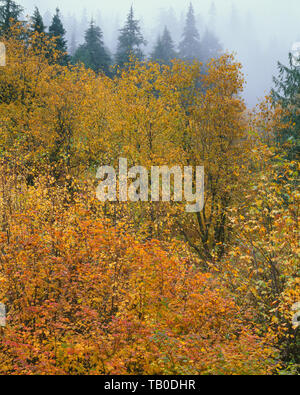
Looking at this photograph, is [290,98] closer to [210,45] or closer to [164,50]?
[164,50]

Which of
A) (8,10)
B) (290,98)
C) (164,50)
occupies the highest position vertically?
(164,50)

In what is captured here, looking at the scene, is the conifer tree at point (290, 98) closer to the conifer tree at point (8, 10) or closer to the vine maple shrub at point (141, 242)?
the vine maple shrub at point (141, 242)

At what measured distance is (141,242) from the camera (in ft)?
49.0

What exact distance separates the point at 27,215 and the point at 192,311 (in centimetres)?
618

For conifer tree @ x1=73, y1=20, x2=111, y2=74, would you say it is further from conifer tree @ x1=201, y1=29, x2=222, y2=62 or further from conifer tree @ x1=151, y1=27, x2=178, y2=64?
conifer tree @ x1=201, y1=29, x2=222, y2=62

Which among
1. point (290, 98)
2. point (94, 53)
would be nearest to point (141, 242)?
point (290, 98)

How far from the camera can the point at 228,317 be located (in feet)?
33.3

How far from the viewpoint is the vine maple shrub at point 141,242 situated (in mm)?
7707

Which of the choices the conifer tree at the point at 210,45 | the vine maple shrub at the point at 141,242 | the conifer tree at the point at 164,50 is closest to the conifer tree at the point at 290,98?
the vine maple shrub at the point at 141,242

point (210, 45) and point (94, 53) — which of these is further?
point (210, 45)

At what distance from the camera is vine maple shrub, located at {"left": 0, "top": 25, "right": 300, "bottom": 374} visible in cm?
771

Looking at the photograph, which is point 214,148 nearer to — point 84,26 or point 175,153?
point 175,153

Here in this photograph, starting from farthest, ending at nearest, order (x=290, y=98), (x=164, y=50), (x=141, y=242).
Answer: (x=164, y=50) < (x=290, y=98) < (x=141, y=242)
